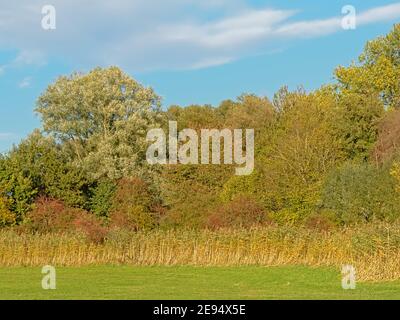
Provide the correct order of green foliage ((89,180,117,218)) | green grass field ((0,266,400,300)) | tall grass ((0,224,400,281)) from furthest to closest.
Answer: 1. green foliage ((89,180,117,218))
2. tall grass ((0,224,400,281))
3. green grass field ((0,266,400,300))

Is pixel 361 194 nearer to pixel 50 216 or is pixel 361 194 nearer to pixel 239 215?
pixel 239 215

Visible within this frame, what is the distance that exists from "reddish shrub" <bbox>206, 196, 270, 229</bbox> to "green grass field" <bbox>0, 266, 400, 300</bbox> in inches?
→ 528

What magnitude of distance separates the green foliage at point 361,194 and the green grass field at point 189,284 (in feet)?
55.4

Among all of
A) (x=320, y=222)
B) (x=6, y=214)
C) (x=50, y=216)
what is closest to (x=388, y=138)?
(x=320, y=222)

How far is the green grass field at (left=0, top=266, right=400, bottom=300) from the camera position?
54.1 ft

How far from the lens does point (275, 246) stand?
25984 mm

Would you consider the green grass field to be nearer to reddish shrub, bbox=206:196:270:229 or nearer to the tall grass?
the tall grass

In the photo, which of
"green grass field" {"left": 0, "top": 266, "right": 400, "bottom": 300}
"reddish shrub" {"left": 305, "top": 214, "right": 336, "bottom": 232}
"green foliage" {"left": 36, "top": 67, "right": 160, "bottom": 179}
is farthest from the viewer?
"green foliage" {"left": 36, "top": 67, "right": 160, "bottom": 179}

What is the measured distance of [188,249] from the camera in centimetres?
2634

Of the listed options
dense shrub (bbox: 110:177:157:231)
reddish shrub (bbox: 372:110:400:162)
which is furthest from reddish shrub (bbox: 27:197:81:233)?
reddish shrub (bbox: 372:110:400:162)

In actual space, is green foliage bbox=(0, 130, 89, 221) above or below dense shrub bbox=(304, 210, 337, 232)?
above

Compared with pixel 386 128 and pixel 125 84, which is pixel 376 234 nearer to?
pixel 386 128

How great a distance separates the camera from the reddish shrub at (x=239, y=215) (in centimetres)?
3769

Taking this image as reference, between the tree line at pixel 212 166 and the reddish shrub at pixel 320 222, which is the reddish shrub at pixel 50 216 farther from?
the reddish shrub at pixel 320 222
